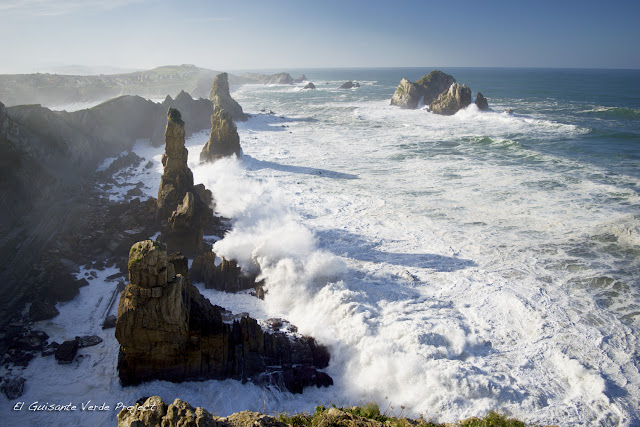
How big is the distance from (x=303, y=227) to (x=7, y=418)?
36.9ft

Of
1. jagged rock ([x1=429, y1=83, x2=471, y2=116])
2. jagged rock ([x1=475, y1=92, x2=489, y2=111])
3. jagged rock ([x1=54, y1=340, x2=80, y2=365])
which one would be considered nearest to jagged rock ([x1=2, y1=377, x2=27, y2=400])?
jagged rock ([x1=54, y1=340, x2=80, y2=365])

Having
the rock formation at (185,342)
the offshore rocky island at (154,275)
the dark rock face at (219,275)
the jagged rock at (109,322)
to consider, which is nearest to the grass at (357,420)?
the offshore rocky island at (154,275)

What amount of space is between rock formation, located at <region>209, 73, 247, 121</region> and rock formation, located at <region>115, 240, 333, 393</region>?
41704mm

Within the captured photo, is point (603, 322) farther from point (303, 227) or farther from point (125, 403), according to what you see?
point (125, 403)

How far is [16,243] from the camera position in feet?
49.1

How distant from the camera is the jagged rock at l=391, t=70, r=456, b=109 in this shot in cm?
6241

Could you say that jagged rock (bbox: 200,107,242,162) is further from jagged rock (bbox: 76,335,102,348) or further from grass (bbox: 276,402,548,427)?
grass (bbox: 276,402,548,427)

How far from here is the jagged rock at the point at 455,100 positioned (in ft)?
174

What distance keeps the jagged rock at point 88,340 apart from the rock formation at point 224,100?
40.2 m

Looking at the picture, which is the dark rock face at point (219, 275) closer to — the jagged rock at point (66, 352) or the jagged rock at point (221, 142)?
the jagged rock at point (66, 352)

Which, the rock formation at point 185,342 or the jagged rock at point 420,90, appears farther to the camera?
the jagged rock at point 420,90

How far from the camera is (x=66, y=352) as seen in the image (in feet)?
31.9

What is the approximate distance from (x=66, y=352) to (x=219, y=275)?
490 centimetres

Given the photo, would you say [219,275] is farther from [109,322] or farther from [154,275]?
[154,275]
